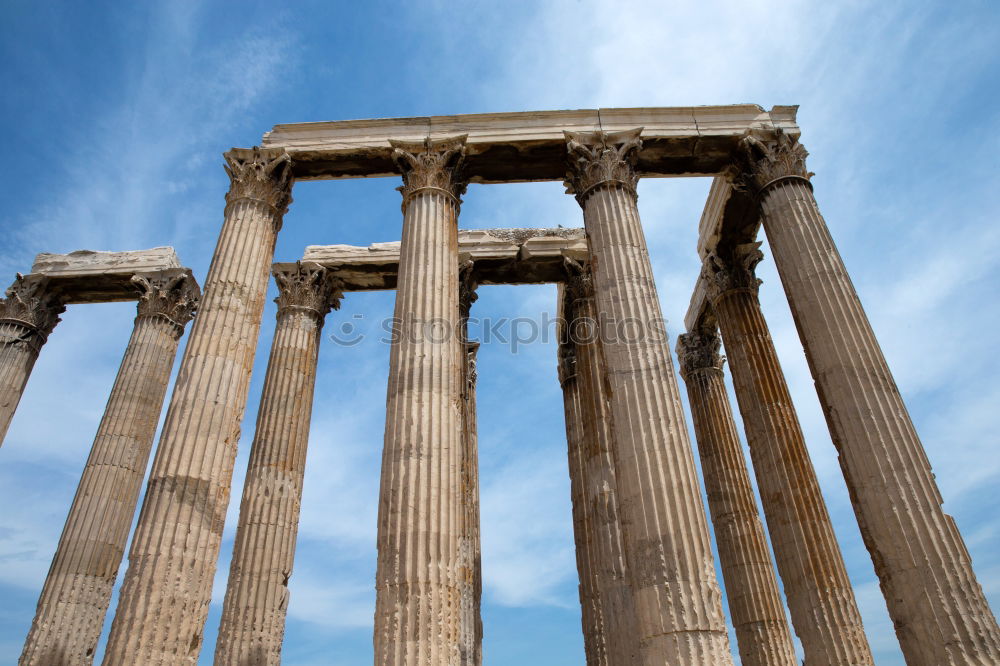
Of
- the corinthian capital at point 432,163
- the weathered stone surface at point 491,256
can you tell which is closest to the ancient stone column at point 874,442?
the weathered stone surface at point 491,256

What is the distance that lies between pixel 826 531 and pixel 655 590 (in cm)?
675

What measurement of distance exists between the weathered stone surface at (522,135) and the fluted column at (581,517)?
5.91 m

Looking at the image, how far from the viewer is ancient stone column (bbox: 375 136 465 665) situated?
9969 millimetres

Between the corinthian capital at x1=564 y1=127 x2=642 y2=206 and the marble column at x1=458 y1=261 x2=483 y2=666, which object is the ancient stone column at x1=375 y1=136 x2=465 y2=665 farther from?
the marble column at x1=458 y1=261 x2=483 y2=666

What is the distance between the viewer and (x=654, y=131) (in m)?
16.0

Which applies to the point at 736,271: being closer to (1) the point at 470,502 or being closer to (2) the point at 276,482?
(1) the point at 470,502

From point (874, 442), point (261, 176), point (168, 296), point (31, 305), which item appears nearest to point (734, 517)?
point (874, 442)

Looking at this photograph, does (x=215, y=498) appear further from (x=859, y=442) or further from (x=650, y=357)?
(x=859, y=442)

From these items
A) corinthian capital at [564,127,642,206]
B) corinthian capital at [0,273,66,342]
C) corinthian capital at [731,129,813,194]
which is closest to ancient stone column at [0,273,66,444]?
corinthian capital at [0,273,66,342]

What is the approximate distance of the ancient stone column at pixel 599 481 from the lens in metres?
14.1

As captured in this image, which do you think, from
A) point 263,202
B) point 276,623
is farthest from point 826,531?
point 263,202

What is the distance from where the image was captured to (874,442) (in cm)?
1178

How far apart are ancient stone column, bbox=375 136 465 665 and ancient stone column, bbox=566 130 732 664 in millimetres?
3093

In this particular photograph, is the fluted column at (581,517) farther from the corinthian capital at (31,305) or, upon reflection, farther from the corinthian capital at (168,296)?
the corinthian capital at (31,305)
